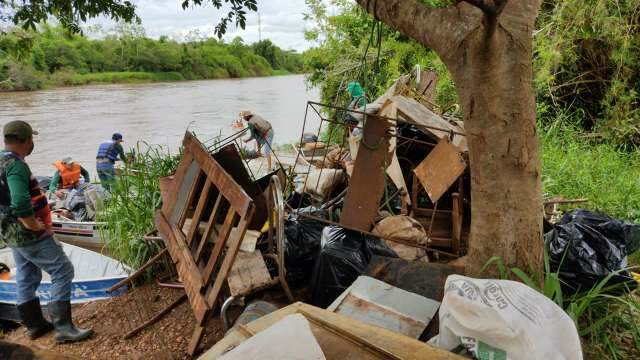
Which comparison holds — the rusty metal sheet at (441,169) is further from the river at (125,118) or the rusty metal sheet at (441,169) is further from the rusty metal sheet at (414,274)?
the river at (125,118)

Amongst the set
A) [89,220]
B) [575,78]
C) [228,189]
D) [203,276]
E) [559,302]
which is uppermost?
[575,78]

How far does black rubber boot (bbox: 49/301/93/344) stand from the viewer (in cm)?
331

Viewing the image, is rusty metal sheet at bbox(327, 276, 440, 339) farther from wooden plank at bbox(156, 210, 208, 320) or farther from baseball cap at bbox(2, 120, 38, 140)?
baseball cap at bbox(2, 120, 38, 140)

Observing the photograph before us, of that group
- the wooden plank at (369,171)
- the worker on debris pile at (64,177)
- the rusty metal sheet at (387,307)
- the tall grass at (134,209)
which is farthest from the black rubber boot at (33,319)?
the worker on debris pile at (64,177)

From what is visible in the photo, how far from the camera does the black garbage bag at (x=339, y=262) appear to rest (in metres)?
2.63

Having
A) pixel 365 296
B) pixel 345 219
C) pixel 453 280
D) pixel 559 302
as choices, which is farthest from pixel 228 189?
pixel 559 302

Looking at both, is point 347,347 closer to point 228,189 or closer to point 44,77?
point 228,189

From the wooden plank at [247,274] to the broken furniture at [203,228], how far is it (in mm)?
11

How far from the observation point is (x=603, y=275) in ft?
7.28

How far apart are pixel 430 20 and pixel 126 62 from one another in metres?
55.9

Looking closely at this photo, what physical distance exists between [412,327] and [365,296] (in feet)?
0.95

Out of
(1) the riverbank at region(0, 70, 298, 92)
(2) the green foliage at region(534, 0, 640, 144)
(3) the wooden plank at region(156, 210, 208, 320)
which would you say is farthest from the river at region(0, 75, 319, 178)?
(3) the wooden plank at region(156, 210, 208, 320)

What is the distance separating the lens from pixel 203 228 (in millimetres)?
3254

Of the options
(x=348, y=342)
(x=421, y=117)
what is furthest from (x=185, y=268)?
(x=421, y=117)
